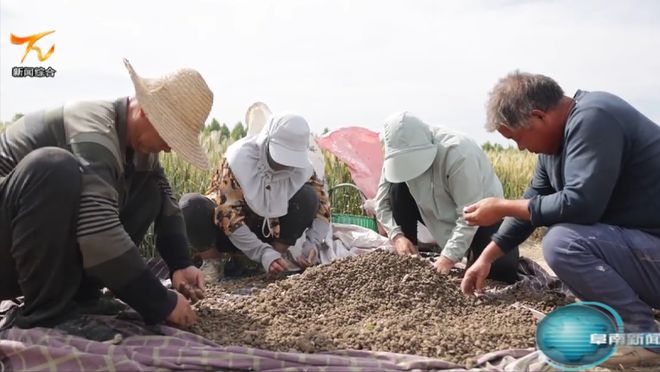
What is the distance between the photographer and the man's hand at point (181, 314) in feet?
8.36

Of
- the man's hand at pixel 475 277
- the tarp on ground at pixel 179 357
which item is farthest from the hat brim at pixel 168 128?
the man's hand at pixel 475 277

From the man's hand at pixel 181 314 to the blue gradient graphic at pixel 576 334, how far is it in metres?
1.36

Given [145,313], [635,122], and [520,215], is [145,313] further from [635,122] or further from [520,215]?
[635,122]

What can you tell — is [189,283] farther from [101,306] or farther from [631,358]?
[631,358]

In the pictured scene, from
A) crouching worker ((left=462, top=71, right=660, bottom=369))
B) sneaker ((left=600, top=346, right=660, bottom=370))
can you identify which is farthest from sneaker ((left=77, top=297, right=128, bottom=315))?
sneaker ((left=600, top=346, right=660, bottom=370))

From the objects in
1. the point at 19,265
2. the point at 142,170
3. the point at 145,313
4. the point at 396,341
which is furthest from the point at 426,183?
the point at 19,265

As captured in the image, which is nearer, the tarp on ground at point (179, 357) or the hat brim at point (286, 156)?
the tarp on ground at point (179, 357)

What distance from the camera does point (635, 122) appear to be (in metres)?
2.66

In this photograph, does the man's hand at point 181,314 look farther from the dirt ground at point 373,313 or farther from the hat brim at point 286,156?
the hat brim at point 286,156

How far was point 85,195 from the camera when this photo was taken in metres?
2.36

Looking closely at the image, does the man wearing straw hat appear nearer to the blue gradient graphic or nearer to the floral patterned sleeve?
the floral patterned sleeve

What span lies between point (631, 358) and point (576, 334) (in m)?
0.29

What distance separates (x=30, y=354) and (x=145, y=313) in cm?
42

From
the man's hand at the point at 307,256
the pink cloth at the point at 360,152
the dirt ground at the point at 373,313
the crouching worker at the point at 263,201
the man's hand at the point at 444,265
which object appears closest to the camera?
the dirt ground at the point at 373,313
